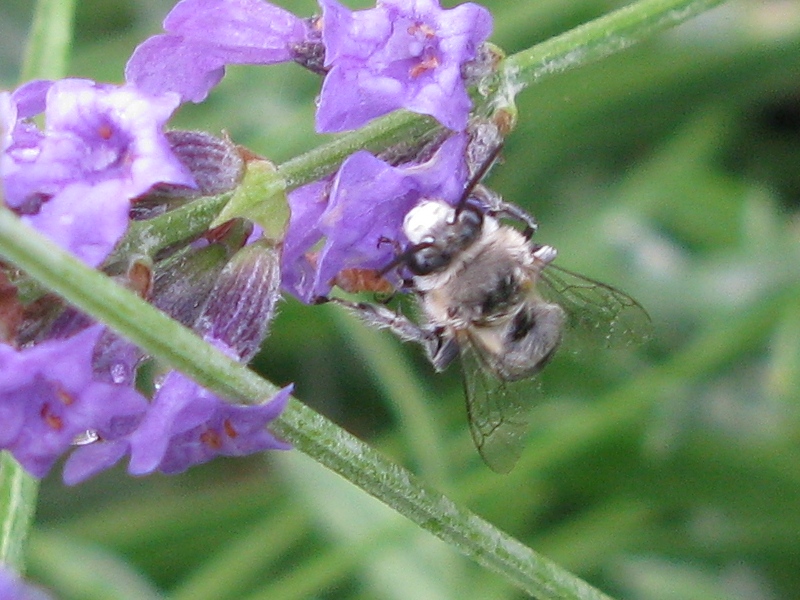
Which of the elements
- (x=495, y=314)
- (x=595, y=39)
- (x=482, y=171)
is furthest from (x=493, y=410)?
(x=595, y=39)

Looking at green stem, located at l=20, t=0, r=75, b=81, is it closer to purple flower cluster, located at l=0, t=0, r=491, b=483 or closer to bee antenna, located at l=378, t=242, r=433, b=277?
purple flower cluster, located at l=0, t=0, r=491, b=483

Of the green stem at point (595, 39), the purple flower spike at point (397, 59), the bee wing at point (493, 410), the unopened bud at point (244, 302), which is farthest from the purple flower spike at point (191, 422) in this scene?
the green stem at point (595, 39)

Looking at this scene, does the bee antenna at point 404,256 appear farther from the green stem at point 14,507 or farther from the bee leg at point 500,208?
the green stem at point 14,507

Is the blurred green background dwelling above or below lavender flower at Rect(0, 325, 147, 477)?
below

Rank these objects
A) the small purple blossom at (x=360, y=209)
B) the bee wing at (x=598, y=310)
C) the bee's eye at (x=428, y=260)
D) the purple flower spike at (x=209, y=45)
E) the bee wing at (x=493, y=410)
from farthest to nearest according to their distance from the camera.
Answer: the bee wing at (x=598, y=310), the bee wing at (x=493, y=410), the bee's eye at (x=428, y=260), the purple flower spike at (x=209, y=45), the small purple blossom at (x=360, y=209)

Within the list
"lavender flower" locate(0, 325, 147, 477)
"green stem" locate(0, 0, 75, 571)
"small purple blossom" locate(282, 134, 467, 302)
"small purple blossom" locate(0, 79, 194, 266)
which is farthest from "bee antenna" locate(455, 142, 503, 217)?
"green stem" locate(0, 0, 75, 571)

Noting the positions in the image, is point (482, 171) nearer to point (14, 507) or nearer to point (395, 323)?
point (395, 323)

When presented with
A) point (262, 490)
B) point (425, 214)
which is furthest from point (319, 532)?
point (425, 214)

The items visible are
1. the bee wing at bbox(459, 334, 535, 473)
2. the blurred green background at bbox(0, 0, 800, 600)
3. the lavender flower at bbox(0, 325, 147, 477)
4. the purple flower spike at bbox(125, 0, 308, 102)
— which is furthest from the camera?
the blurred green background at bbox(0, 0, 800, 600)
